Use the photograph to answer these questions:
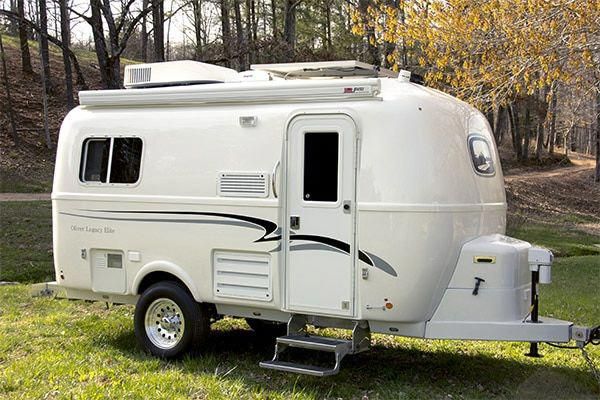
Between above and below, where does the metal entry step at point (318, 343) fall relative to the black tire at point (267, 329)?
above

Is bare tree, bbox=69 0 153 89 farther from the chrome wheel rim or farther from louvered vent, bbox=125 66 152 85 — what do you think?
the chrome wheel rim

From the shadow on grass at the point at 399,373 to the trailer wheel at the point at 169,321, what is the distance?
14 cm

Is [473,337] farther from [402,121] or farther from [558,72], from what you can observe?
[558,72]

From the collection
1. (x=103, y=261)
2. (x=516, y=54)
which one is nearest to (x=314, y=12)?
(x=516, y=54)

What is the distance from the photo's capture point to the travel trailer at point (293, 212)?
5.96 m

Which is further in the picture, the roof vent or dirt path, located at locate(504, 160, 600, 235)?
dirt path, located at locate(504, 160, 600, 235)

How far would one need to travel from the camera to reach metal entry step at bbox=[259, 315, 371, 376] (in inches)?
237

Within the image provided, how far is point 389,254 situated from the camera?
5.96m

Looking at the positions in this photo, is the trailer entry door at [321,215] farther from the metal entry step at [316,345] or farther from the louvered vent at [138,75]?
the louvered vent at [138,75]

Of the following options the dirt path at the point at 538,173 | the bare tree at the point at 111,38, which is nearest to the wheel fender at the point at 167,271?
the bare tree at the point at 111,38

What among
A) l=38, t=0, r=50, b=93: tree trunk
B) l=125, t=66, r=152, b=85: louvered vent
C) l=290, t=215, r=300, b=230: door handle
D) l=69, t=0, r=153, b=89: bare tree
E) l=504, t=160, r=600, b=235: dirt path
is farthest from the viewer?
l=504, t=160, r=600, b=235: dirt path

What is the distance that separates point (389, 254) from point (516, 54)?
17.0ft

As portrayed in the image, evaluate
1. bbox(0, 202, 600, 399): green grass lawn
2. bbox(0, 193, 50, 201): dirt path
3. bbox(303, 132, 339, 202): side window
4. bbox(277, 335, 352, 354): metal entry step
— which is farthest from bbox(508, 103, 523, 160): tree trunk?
bbox(277, 335, 352, 354): metal entry step

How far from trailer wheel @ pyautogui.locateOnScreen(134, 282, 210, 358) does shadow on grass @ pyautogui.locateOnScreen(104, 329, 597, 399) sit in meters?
0.14
